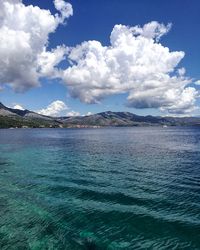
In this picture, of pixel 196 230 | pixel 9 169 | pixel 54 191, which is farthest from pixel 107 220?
pixel 9 169

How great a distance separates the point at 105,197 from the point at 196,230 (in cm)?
1393

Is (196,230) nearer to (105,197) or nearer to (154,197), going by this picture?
(154,197)

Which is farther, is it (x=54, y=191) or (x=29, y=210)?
(x=54, y=191)

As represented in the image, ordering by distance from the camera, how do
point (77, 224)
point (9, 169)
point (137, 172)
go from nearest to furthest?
point (77, 224), point (137, 172), point (9, 169)

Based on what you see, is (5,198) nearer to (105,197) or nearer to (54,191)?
(54,191)

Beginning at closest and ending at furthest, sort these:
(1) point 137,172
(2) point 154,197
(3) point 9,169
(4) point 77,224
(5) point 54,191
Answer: (4) point 77,224 < (2) point 154,197 < (5) point 54,191 < (1) point 137,172 < (3) point 9,169

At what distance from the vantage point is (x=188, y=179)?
48812mm

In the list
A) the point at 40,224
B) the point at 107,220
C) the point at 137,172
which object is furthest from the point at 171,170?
the point at 40,224

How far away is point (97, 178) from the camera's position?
5094 cm

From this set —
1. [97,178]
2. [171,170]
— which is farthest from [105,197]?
[171,170]

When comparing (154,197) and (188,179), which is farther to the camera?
(188,179)

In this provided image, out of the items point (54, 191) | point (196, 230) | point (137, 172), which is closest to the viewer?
point (196, 230)

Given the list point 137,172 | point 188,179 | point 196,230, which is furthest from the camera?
point 137,172

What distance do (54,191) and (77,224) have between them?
13881mm
